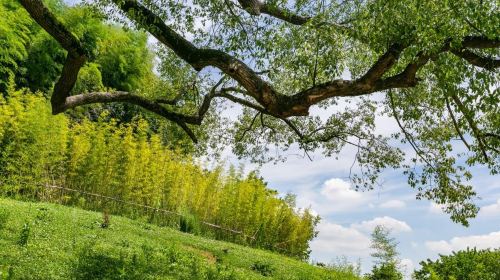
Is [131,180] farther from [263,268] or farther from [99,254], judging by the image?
[99,254]

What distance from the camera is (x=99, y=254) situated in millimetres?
8758

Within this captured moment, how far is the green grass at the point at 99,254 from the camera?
7.61 meters

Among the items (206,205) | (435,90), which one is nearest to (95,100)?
(435,90)

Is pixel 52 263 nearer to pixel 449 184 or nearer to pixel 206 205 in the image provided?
pixel 449 184

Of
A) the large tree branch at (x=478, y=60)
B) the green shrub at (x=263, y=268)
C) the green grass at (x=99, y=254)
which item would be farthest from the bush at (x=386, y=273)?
the large tree branch at (x=478, y=60)

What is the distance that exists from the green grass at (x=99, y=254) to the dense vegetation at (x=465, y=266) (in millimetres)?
3086

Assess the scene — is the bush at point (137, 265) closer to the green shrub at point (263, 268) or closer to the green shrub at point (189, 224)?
the green shrub at point (263, 268)

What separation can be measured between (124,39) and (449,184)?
24.3 meters

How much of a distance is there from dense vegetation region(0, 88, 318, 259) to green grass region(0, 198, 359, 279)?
3491 millimetres

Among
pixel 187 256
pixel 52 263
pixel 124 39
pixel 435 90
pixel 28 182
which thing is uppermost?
pixel 124 39

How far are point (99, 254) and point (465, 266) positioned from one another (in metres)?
10.3

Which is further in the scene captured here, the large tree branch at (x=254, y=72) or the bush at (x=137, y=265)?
the bush at (x=137, y=265)

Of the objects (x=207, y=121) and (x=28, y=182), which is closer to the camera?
(x=207, y=121)

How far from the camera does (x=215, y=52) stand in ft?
26.9
